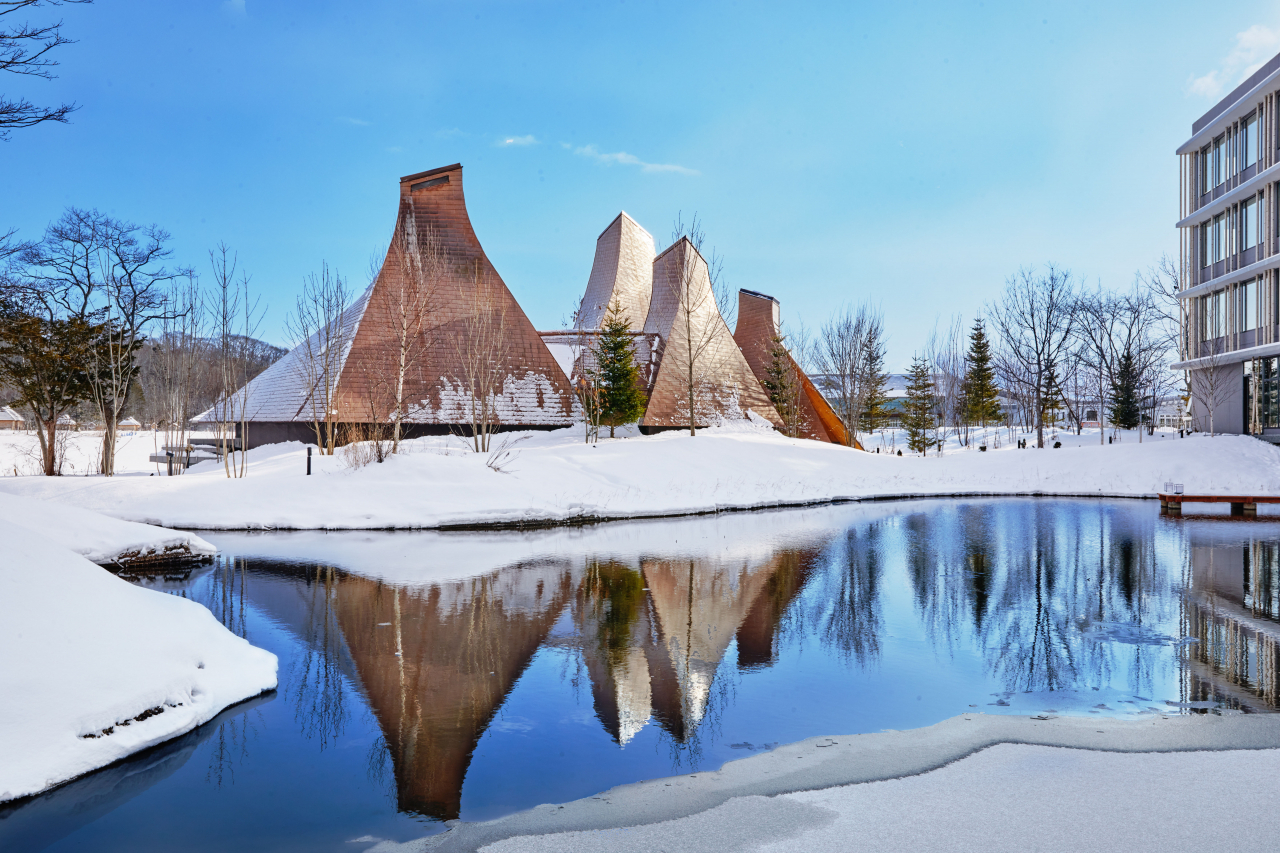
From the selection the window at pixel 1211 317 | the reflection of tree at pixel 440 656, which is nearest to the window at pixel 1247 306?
the window at pixel 1211 317

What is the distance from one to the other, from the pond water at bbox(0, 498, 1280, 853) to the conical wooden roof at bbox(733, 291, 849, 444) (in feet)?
69.1

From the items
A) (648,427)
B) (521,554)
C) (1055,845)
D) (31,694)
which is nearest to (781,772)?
(1055,845)

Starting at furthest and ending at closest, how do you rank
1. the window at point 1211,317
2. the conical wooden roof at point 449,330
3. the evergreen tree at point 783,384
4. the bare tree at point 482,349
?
the evergreen tree at point 783,384 < the window at point 1211,317 < the conical wooden roof at point 449,330 < the bare tree at point 482,349

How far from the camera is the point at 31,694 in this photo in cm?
470

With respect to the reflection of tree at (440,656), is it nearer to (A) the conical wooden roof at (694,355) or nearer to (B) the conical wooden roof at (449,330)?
(B) the conical wooden roof at (449,330)

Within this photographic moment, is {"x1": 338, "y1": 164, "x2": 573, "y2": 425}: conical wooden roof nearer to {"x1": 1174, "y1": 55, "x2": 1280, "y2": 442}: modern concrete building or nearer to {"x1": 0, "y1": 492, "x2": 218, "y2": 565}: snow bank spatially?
{"x1": 0, "y1": 492, "x2": 218, "y2": 565}: snow bank

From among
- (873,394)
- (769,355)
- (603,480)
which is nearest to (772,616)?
(603,480)

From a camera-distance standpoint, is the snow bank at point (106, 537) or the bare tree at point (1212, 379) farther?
the bare tree at point (1212, 379)

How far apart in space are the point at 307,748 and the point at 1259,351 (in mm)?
33265

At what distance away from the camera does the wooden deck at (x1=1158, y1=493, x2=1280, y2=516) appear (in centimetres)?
1770

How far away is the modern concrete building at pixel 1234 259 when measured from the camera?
27.4 m

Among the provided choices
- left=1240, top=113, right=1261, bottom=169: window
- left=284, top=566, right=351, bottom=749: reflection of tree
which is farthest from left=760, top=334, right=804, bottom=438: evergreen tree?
left=284, top=566, right=351, bottom=749: reflection of tree

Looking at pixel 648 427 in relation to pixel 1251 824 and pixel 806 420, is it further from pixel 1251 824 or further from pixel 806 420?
pixel 1251 824

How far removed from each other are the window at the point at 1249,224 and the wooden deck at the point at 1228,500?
15.1 metres
